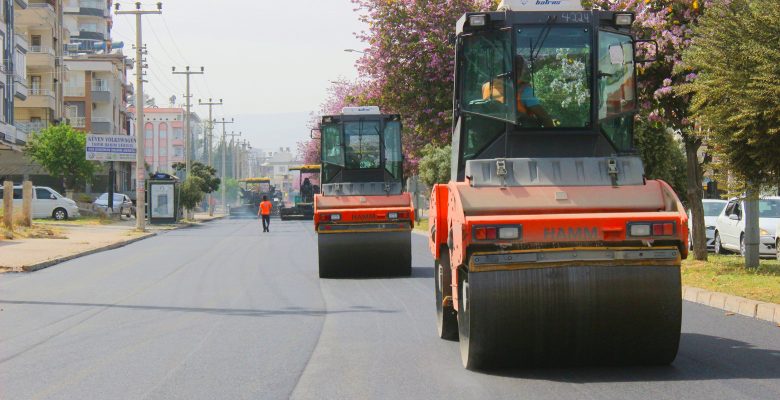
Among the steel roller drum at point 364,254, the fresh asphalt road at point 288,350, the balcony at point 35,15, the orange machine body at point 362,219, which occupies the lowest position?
the fresh asphalt road at point 288,350

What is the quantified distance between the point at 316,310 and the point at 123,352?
12.2ft

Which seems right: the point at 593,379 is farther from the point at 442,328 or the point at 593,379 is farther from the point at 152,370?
the point at 152,370

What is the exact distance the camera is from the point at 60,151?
54.2m

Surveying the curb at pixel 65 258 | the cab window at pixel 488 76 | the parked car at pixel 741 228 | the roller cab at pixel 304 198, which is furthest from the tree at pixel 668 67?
the roller cab at pixel 304 198

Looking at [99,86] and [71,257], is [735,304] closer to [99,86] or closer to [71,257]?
[71,257]

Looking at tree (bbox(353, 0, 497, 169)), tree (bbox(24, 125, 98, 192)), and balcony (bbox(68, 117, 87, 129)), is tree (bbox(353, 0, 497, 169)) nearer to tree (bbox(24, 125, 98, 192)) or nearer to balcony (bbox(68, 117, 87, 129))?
tree (bbox(24, 125, 98, 192))

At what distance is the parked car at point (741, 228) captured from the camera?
2162cm

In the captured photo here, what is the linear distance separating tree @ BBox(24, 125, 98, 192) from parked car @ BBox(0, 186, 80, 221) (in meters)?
5.97

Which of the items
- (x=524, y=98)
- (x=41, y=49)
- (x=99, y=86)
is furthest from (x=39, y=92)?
(x=524, y=98)

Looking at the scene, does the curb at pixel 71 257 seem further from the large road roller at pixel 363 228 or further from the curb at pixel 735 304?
→ the curb at pixel 735 304

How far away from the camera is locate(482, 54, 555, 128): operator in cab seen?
28.2 ft

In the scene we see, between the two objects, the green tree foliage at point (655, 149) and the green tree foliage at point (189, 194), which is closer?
the green tree foliage at point (655, 149)

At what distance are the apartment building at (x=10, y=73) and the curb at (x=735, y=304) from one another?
37.3 m

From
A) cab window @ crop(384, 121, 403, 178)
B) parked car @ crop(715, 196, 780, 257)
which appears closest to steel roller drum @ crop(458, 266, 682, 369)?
cab window @ crop(384, 121, 403, 178)
